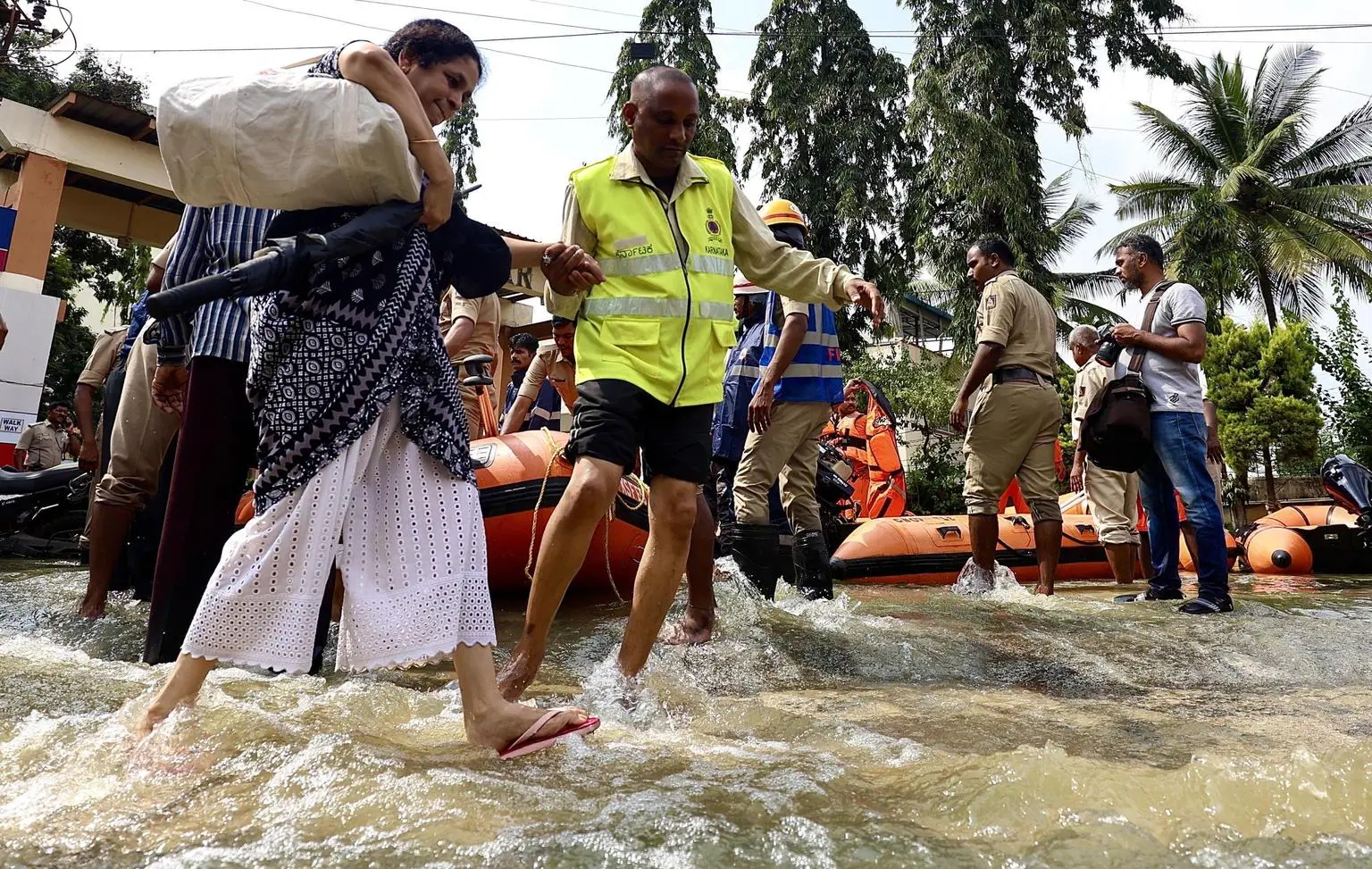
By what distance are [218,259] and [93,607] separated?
199 cm

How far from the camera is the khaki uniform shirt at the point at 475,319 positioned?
5.72 m

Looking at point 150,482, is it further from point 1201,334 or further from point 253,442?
point 1201,334

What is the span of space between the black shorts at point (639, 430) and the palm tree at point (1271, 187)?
27068mm

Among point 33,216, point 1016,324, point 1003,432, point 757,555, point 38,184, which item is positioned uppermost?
point 38,184

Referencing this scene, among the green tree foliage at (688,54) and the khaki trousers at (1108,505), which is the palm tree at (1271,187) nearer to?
the green tree foliage at (688,54)

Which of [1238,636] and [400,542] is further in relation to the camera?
[1238,636]

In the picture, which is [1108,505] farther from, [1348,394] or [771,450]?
[1348,394]

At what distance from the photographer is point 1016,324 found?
241 inches

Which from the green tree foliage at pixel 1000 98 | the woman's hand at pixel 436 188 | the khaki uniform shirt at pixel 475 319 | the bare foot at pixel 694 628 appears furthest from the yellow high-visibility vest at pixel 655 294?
the green tree foliage at pixel 1000 98

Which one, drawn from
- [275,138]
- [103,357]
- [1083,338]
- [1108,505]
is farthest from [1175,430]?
[103,357]

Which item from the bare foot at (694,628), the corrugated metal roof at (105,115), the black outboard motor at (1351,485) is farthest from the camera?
the corrugated metal roof at (105,115)

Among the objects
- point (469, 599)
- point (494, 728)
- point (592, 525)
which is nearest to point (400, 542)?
point (469, 599)

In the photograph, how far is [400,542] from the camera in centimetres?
231

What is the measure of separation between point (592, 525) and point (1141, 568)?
22.3ft
